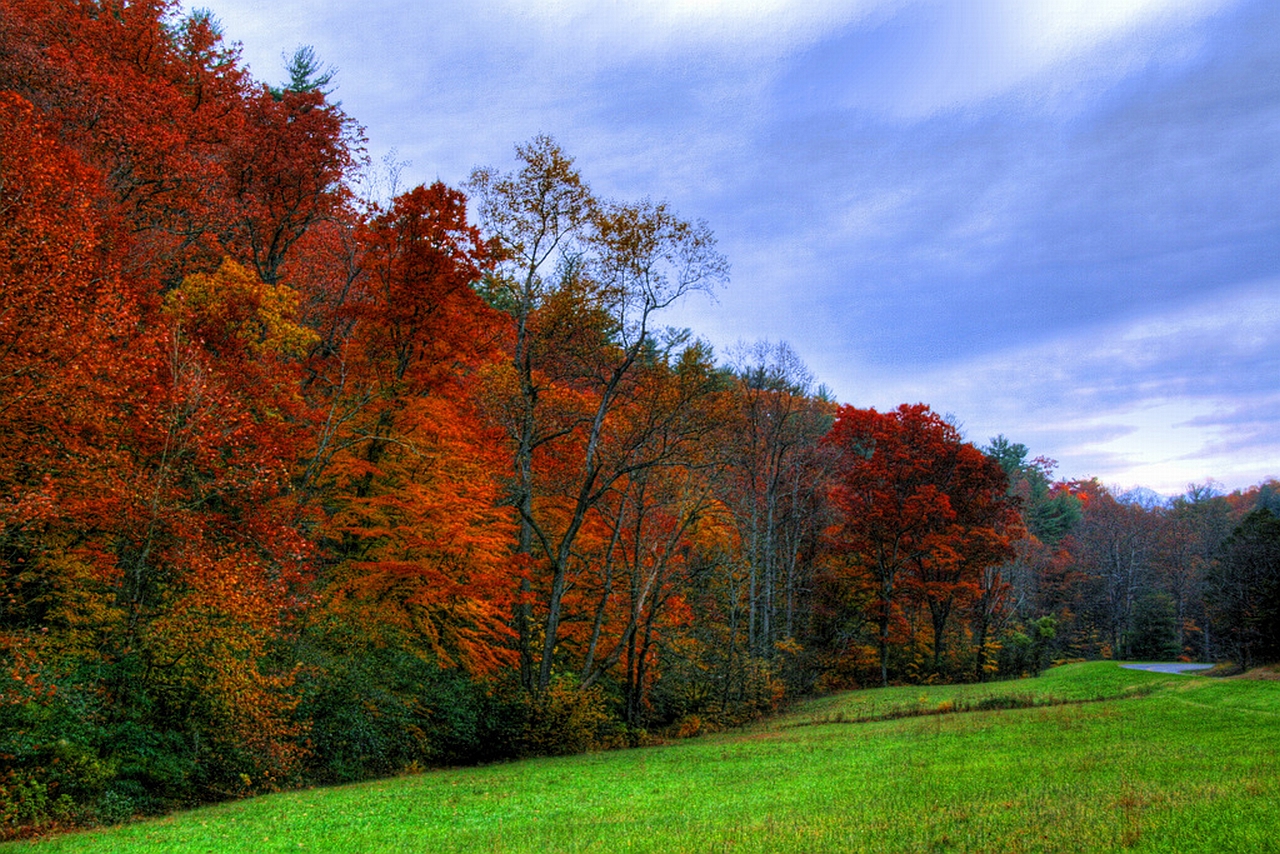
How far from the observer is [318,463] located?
2011cm

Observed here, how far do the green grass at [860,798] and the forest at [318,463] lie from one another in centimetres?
264

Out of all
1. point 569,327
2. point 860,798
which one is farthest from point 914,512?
point 860,798

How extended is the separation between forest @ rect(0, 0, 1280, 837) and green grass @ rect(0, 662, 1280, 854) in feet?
8.68

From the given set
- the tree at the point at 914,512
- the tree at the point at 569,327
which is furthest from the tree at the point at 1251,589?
the tree at the point at 569,327

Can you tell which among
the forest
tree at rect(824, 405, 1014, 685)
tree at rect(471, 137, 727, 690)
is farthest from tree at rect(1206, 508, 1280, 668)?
tree at rect(471, 137, 727, 690)

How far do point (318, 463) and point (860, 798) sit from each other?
1542 centimetres

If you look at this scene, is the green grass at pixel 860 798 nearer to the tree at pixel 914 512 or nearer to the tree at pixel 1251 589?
the tree at pixel 1251 589

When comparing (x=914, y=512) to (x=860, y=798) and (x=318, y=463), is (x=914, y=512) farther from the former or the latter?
(x=860, y=798)

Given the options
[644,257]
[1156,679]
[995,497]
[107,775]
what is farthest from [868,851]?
[995,497]

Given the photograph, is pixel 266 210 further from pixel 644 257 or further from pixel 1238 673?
pixel 1238 673

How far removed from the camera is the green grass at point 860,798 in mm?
7410

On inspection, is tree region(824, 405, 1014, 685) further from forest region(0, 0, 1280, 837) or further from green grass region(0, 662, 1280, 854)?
green grass region(0, 662, 1280, 854)

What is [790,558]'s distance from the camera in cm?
4091

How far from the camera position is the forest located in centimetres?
1417
